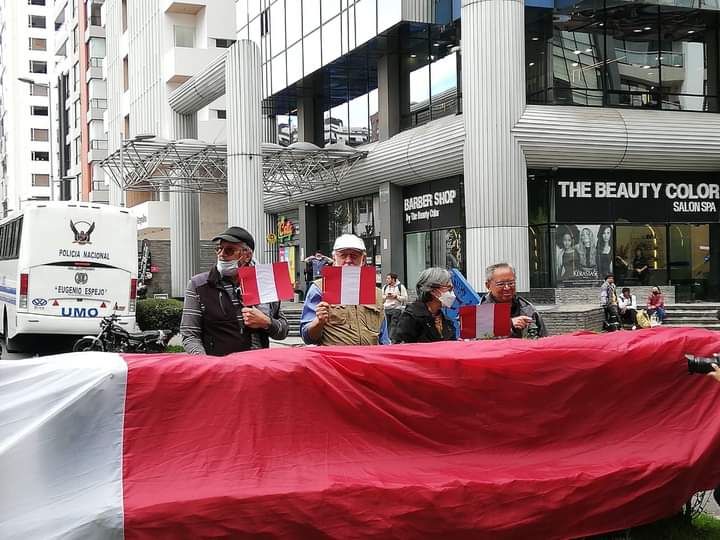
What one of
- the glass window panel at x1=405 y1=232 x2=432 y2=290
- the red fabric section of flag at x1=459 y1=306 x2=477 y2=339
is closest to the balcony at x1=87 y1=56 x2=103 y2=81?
the glass window panel at x1=405 y1=232 x2=432 y2=290

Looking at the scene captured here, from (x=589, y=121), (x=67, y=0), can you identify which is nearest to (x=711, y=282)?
(x=589, y=121)

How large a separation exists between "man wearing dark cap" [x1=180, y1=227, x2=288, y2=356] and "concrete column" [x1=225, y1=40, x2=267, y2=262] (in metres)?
21.4

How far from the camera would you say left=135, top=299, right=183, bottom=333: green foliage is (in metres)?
21.0

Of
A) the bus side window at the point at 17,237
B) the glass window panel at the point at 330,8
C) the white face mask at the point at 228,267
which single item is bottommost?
Result: the white face mask at the point at 228,267

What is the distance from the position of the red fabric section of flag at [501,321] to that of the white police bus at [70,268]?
13.2 m

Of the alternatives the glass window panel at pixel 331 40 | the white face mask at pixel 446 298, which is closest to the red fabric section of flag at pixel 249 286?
the white face mask at pixel 446 298

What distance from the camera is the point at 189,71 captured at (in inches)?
1629

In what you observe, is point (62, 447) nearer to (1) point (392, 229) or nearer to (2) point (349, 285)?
(2) point (349, 285)

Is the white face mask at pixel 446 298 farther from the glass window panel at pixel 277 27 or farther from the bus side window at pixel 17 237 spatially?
the glass window panel at pixel 277 27

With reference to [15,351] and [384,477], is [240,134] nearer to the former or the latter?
[15,351]

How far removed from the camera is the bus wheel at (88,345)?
14.9 meters

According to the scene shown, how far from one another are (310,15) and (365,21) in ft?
13.5

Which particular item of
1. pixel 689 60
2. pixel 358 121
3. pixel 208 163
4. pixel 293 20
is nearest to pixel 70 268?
pixel 208 163

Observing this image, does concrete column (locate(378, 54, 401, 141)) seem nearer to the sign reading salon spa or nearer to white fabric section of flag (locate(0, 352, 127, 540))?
the sign reading salon spa
